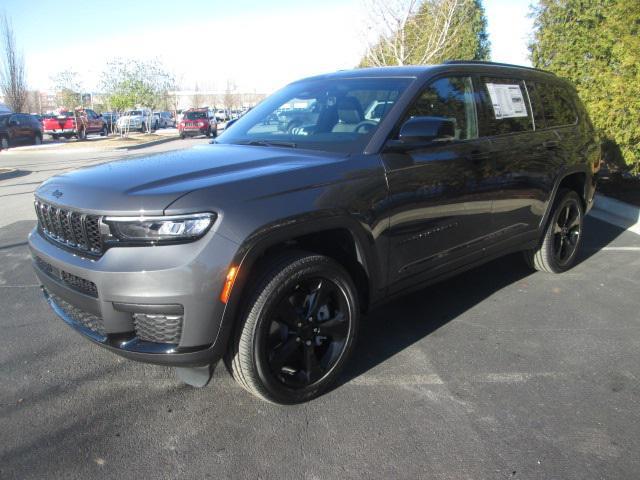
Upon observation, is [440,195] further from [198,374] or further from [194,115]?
[194,115]

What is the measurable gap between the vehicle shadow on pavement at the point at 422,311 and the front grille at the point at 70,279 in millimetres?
1537

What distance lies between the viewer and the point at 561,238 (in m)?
5.01

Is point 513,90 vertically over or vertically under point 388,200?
over

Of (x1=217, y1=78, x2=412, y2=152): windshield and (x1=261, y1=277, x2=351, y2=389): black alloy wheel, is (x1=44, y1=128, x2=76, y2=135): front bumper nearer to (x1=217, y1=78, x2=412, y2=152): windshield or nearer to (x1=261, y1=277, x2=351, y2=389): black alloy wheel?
(x1=217, y1=78, x2=412, y2=152): windshield

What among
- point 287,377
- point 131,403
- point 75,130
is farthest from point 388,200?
point 75,130

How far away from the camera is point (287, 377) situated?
9.27 feet

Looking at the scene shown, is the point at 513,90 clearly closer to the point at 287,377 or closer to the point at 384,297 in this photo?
the point at 384,297

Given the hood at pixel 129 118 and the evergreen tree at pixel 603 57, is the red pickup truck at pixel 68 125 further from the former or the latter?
the evergreen tree at pixel 603 57

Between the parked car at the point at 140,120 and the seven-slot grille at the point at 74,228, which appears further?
the parked car at the point at 140,120

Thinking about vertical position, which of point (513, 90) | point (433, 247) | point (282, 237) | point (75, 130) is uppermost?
point (513, 90)

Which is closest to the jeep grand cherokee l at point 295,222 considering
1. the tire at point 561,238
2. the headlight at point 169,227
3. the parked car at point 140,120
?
the headlight at point 169,227

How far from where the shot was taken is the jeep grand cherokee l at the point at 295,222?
7.71 ft

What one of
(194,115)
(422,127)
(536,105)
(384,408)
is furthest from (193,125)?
(384,408)

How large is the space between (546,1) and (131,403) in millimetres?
10768
